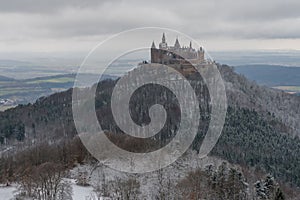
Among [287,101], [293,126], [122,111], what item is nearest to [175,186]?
[122,111]

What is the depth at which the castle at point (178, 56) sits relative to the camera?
5891cm

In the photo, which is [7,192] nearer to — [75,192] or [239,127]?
Result: [75,192]

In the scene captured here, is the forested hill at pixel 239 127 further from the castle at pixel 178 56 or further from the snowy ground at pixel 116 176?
the snowy ground at pixel 116 176

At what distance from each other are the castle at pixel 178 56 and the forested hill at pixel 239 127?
24.8 feet

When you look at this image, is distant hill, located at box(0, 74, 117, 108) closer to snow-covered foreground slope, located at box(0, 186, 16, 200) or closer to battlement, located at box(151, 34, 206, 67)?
battlement, located at box(151, 34, 206, 67)

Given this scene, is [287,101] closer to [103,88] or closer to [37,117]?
[103,88]

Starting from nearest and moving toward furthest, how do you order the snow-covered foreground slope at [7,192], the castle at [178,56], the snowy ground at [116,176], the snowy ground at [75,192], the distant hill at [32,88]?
the snow-covered foreground slope at [7,192], the snowy ground at [75,192], the snowy ground at [116,176], the castle at [178,56], the distant hill at [32,88]

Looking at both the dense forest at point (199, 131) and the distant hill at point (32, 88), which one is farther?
the distant hill at point (32, 88)

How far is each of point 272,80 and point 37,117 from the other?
152 meters

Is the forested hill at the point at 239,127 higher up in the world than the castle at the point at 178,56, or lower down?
lower down

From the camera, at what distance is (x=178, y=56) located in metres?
63.1

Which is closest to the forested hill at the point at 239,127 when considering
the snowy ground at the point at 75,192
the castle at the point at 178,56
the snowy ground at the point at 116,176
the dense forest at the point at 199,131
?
the dense forest at the point at 199,131

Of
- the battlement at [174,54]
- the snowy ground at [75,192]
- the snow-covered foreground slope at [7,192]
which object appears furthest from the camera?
the battlement at [174,54]

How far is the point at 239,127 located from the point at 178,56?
50.4 ft
